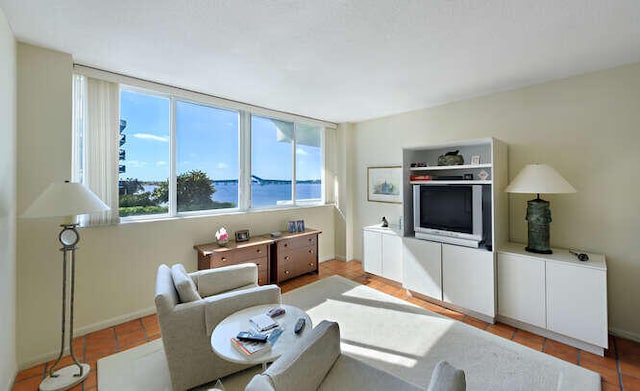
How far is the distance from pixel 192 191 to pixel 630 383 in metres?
4.42

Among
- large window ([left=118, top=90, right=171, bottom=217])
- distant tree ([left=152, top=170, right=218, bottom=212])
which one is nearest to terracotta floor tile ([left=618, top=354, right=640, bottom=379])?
distant tree ([left=152, top=170, right=218, bottom=212])

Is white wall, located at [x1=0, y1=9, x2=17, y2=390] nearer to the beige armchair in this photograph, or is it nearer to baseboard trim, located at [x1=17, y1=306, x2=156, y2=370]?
baseboard trim, located at [x1=17, y1=306, x2=156, y2=370]

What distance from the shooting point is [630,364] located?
214 centimetres

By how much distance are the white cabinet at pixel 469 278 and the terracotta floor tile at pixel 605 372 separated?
0.72 metres

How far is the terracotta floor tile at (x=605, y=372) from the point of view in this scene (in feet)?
6.48

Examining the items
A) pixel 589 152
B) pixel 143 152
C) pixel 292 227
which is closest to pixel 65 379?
pixel 143 152

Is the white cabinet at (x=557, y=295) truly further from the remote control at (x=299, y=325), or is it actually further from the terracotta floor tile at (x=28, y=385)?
the terracotta floor tile at (x=28, y=385)

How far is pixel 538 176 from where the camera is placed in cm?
256

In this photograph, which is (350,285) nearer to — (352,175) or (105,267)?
(352,175)

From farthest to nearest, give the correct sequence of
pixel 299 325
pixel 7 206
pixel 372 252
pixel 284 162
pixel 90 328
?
1. pixel 284 162
2. pixel 372 252
3. pixel 90 328
4. pixel 7 206
5. pixel 299 325

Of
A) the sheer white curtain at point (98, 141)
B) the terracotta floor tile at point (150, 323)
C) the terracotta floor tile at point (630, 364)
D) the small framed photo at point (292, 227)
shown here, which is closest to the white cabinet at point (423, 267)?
the terracotta floor tile at point (630, 364)

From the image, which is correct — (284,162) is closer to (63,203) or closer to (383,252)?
(383,252)

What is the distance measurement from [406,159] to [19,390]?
420 cm

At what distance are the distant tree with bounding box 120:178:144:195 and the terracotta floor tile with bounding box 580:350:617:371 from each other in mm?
4556
